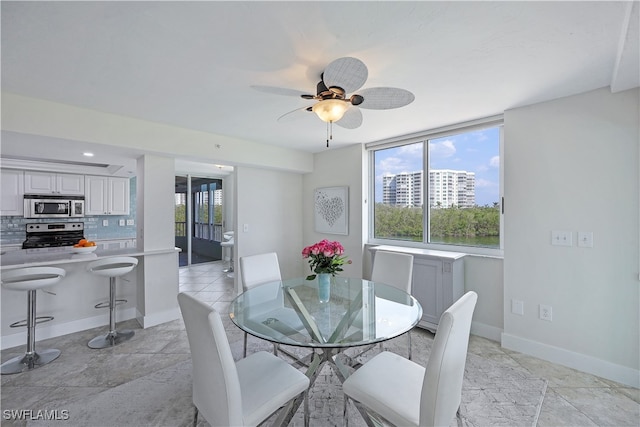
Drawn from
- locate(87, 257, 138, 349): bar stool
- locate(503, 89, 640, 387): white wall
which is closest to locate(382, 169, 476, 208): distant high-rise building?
locate(503, 89, 640, 387): white wall

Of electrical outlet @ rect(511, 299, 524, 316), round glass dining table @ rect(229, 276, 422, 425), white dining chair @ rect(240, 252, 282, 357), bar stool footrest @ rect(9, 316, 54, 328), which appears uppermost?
white dining chair @ rect(240, 252, 282, 357)

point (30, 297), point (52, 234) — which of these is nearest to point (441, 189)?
point (30, 297)

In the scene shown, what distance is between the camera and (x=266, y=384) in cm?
144

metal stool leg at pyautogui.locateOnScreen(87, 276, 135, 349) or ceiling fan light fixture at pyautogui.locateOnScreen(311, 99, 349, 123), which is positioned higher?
ceiling fan light fixture at pyautogui.locateOnScreen(311, 99, 349, 123)

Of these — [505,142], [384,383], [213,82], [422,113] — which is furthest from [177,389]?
[505,142]

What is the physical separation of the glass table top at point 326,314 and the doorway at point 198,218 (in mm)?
4623

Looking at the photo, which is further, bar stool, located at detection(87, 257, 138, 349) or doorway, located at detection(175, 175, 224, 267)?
doorway, located at detection(175, 175, 224, 267)

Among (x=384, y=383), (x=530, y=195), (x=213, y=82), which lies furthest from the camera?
(x=530, y=195)

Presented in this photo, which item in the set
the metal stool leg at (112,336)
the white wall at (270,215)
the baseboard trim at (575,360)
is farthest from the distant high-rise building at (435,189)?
the metal stool leg at (112,336)

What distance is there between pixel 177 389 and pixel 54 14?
2.46 meters

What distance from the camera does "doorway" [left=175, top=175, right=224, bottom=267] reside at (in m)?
6.24

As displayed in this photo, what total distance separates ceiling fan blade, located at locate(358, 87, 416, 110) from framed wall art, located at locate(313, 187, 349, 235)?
7.57 ft

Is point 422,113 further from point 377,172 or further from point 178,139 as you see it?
point 178,139

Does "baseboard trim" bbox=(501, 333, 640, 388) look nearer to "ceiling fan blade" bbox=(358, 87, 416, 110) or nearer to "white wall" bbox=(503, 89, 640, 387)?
"white wall" bbox=(503, 89, 640, 387)
